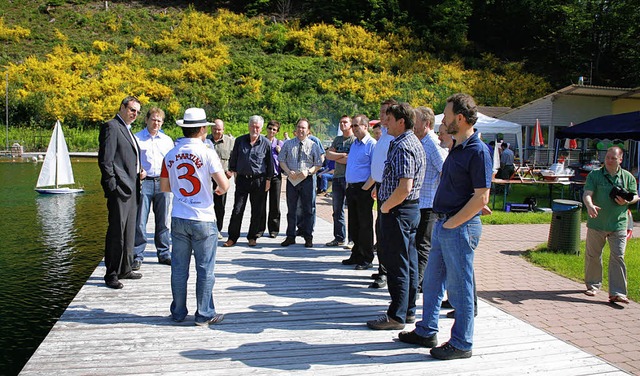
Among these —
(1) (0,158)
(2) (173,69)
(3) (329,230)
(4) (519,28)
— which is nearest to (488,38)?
(4) (519,28)

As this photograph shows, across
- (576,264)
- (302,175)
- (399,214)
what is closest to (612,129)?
(576,264)

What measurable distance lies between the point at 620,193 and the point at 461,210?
3.18 m

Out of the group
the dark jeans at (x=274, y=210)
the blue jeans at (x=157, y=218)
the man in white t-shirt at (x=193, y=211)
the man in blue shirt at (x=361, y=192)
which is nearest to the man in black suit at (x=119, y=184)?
the blue jeans at (x=157, y=218)

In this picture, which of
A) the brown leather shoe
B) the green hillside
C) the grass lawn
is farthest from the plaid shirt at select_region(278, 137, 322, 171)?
the green hillside

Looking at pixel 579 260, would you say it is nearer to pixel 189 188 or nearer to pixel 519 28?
pixel 189 188

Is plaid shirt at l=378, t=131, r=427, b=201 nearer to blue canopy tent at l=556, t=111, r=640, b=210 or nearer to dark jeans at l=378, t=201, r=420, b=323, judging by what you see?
A: dark jeans at l=378, t=201, r=420, b=323

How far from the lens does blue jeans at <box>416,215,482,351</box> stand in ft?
13.4

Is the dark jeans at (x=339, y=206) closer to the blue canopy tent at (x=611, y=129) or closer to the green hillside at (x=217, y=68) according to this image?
the blue canopy tent at (x=611, y=129)

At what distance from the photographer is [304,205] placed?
28.4 feet

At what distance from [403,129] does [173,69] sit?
126ft

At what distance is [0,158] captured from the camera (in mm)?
28891

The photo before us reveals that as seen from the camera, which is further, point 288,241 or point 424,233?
point 288,241

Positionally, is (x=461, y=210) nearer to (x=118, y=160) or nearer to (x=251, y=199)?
(x=118, y=160)

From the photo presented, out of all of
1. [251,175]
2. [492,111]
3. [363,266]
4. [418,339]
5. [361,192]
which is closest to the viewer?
[418,339]
